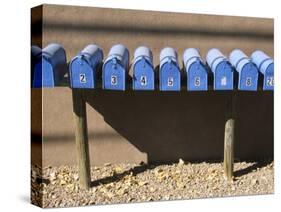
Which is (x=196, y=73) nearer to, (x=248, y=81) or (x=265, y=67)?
(x=248, y=81)

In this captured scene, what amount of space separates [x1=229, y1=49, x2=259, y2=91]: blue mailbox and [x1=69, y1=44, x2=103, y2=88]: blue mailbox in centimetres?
182

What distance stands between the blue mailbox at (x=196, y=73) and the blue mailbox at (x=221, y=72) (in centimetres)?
16

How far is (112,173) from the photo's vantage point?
7.58 metres

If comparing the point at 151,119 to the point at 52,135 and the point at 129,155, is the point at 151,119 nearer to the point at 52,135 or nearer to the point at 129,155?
the point at 129,155

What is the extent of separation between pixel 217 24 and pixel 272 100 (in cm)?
128

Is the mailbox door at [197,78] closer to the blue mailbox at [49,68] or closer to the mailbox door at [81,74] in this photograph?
the mailbox door at [81,74]

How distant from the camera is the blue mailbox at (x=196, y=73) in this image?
7645 mm

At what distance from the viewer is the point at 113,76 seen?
286 inches

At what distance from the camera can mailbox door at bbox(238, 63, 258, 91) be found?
7.90 m

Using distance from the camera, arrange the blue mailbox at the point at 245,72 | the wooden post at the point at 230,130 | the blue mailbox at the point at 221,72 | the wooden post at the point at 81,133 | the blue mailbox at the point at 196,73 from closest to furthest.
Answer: the wooden post at the point at 81,133 → the blue mailbox at the point at 196,73 → the blue mailbox at the point at 221,72 → the blue mailbox at the point at 245,72 → the wooden post at the point at 230,130

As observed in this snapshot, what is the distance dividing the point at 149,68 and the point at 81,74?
2.68 feet

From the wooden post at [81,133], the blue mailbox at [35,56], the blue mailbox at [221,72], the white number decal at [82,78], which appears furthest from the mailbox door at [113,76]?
the blue mailbox at [221,72]

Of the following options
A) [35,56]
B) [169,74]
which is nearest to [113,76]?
[169,74]

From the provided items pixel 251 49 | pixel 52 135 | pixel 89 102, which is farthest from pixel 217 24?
pixel 52 135
